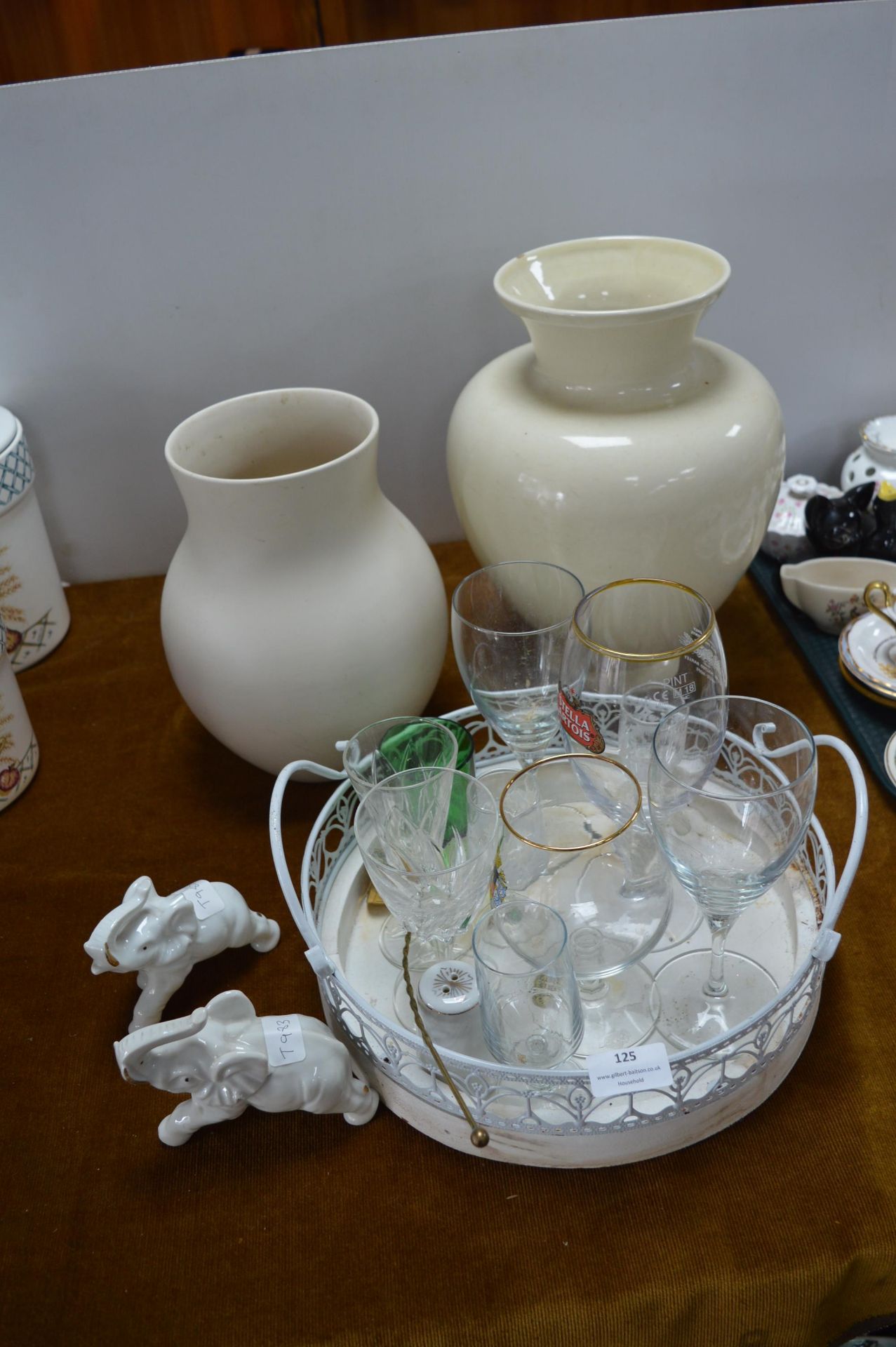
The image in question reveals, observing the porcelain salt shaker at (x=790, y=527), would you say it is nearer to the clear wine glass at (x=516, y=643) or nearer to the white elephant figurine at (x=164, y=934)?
the clear wine glass at (x=516, y=643)

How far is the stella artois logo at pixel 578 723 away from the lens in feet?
1.66

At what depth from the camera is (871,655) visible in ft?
2.39

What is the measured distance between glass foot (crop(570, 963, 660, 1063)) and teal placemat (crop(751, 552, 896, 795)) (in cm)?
24

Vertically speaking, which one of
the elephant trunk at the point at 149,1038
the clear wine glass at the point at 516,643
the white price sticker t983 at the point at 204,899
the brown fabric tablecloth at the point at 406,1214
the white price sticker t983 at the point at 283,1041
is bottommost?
the brown fabric tablecloth at the point at 406,1214

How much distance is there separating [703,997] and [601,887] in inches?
3.2

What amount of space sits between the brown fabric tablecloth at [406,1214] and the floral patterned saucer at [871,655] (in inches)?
6.2

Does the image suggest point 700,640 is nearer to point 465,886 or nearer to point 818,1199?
point 465,886

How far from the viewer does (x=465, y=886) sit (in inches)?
19.1

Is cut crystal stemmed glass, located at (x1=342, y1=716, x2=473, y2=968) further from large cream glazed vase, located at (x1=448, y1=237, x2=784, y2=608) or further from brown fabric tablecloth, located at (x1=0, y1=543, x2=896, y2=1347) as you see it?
large cream glazed vase, located at (x1=448, y1=237, x2=784, y2=608)

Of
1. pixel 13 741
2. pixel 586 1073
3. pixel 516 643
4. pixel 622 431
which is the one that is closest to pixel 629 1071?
pixel 586 1073

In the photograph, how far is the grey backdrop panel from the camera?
0.76m

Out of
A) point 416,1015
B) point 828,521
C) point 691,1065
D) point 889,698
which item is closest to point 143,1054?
point 416,1015

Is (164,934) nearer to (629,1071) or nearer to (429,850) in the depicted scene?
(429,850)

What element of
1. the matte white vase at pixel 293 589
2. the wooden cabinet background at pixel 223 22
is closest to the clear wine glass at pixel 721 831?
the matte white vase at pixel 293 589
